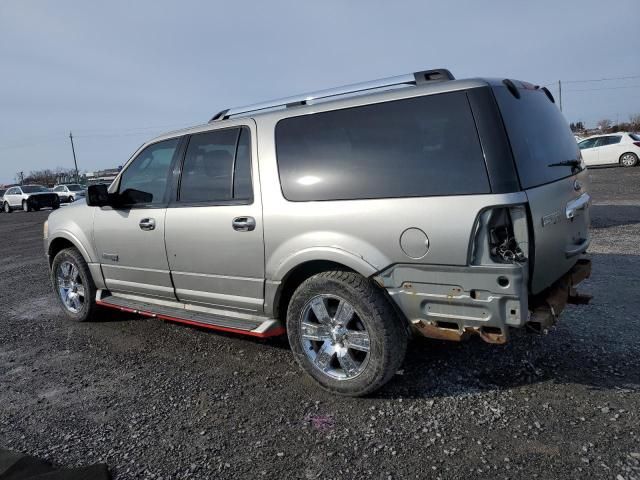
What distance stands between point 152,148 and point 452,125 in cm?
290

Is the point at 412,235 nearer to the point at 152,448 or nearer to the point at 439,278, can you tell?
the point at 439,278

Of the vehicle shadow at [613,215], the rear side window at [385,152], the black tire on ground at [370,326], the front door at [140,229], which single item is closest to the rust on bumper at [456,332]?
the black tire on ground at [370,326]

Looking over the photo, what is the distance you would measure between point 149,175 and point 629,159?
22102 mm

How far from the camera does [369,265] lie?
3.02 metres

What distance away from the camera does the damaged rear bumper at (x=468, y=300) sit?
2.67m

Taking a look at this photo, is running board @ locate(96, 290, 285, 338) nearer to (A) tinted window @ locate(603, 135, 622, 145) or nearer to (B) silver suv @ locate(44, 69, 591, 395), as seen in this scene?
(B) silver suv @ locate(44, 69, 591, 395)

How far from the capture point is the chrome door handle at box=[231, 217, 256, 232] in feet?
11.7

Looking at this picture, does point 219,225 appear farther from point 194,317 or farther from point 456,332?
point 456,332

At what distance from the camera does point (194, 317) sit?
4086mm

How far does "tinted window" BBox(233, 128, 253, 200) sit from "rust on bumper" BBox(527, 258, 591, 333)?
82.9 inches

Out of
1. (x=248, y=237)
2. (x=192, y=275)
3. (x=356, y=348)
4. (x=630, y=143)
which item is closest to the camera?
(x=356, y=348)

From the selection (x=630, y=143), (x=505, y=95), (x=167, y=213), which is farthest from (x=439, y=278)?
(x=630, y=143)

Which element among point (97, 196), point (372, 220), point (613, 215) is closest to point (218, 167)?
point (97, 196)

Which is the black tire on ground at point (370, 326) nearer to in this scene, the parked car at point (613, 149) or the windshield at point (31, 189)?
the parked car at point (613, 149)
